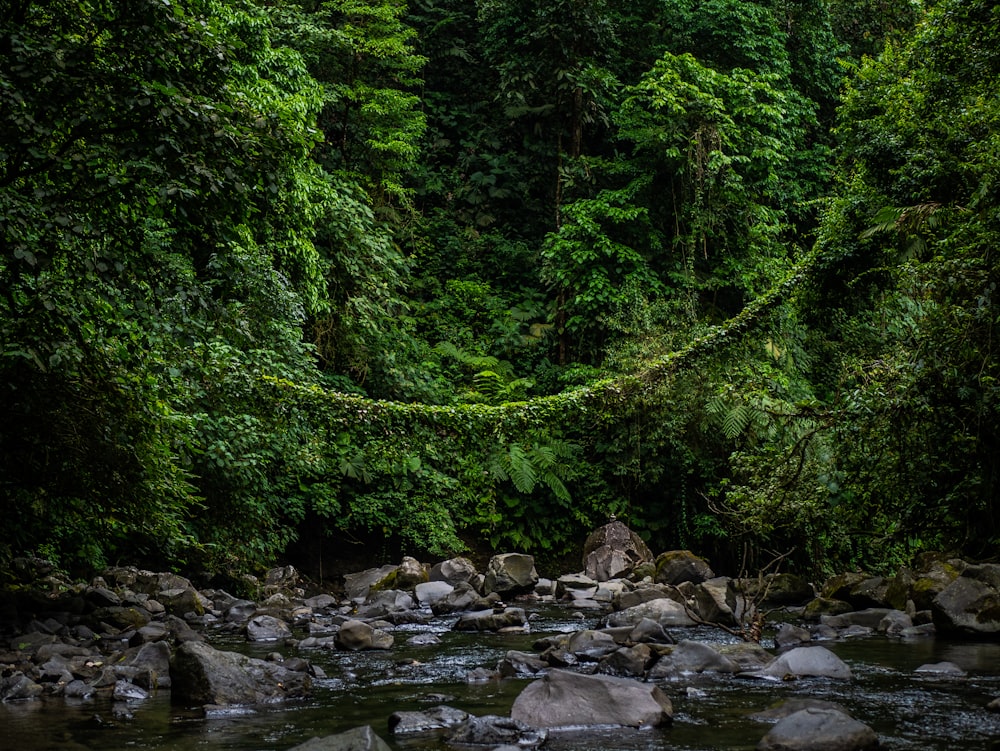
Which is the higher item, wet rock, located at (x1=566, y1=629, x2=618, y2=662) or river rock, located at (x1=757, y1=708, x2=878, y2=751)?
river rock, located at (x1=757, y1=708, x2=878, y2=751)

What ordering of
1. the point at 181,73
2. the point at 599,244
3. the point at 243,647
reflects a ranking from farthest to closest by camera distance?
the point at 599,244, the point at 243,647, the point at 181,73

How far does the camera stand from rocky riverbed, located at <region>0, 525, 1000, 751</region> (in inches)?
173

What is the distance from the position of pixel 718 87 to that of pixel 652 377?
7069 mm

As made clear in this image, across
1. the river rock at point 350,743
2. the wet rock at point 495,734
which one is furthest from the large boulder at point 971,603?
the river rock at point 350,743

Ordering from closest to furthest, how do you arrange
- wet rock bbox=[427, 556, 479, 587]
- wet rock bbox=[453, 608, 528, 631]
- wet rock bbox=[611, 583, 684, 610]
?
wet rock bbox=[453, 608, 528, 631] < wet rock bbox=[611, 583, 684, 610] < wet rock bbox=[427, 556, 479, 587]

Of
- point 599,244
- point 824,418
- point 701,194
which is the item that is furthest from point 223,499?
point 701,194

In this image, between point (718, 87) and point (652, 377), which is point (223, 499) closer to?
point (652, 377)

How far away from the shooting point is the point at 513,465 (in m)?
15.2

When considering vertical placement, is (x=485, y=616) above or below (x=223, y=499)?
below

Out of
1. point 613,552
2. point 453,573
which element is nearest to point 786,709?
point 453,573

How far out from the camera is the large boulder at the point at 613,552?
13.9 metres

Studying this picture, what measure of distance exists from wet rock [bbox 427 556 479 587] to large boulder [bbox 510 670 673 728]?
7886 millimetres

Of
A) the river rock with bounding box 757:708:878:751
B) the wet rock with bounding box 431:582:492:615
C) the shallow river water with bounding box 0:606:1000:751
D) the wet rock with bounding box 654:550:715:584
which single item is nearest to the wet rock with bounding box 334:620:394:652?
the shallow river water with bounding box 0:606:1000:751

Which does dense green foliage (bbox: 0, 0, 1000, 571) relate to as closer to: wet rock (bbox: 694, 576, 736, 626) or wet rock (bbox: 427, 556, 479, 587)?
wet rock (bbox: 694, 576, 736, 626)
